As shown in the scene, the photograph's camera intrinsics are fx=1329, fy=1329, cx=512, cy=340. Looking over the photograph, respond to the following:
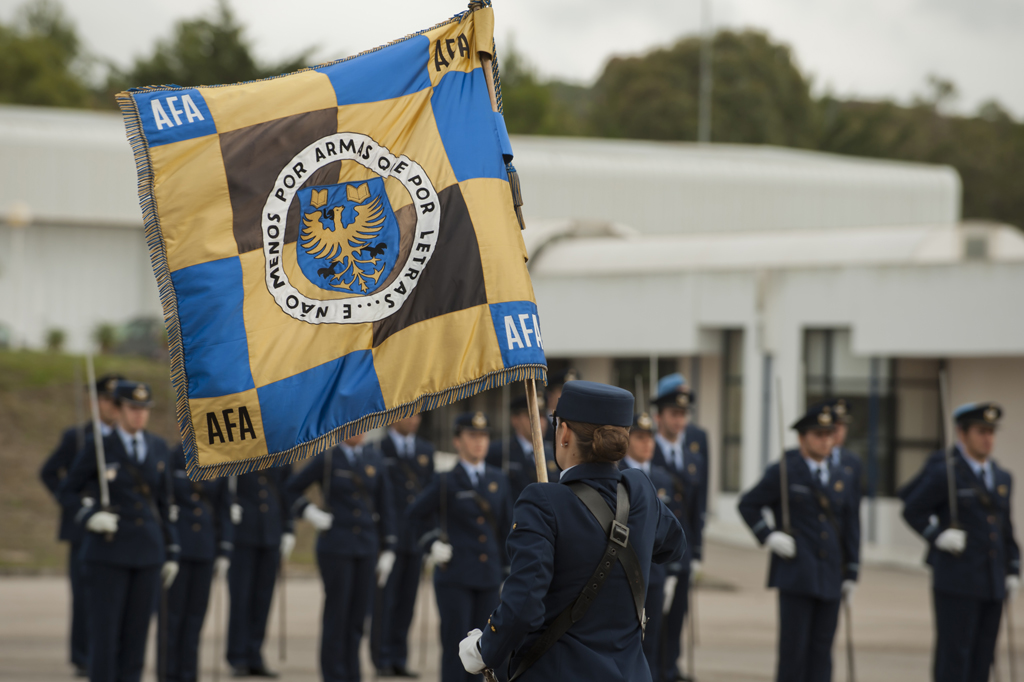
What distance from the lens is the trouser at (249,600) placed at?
10.1m

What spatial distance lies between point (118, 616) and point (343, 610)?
1756 mm

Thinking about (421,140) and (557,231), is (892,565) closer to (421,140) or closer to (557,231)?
(557,231)

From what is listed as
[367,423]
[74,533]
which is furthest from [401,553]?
[367,423]

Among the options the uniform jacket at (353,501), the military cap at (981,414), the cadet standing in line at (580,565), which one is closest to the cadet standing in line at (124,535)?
the uniform jacket at (353,501)

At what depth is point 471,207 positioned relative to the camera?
529cm

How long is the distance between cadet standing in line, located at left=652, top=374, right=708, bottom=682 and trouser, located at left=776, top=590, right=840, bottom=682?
137cm

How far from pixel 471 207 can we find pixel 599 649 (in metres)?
1.88

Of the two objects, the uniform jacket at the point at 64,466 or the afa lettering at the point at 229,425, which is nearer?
the afa lettering at the point at 229,425

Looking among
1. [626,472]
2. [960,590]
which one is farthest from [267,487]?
[626,472]

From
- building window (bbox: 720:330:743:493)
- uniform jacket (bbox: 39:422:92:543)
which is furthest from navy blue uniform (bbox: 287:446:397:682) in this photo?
building window (bbox: 720:330:743:493)

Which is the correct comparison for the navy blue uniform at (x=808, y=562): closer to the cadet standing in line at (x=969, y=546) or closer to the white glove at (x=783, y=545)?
the white glove at (x=783, y=545)

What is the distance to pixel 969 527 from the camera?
8.78 m

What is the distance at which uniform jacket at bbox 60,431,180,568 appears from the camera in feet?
26.0

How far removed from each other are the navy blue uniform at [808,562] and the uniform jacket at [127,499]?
3657 millimetres
